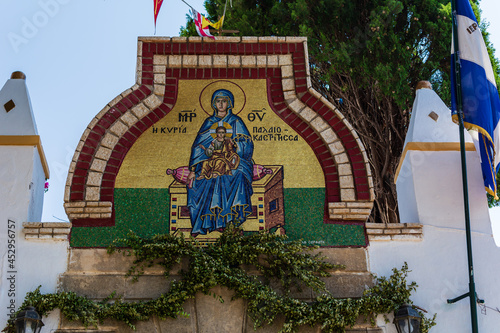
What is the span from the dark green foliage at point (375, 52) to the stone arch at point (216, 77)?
16.2 feet

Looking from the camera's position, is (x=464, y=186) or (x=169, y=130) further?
(x=169, y=130)

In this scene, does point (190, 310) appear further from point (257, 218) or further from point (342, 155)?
point (342, 155)

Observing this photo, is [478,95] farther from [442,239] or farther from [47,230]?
[47,230]

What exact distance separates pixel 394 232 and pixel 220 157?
7.46 feet

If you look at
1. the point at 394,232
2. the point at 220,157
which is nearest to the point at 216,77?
the point at 220,157

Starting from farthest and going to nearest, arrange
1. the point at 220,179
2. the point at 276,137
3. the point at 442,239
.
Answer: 1. the point at 276,137
2. the point at 220,179
3. the point at 442,239

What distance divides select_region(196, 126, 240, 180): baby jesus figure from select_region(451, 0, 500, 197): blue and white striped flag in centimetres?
274

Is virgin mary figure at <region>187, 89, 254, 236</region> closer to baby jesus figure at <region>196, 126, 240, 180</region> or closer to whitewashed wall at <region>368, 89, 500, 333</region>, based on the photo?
baby jesus figure at <region>196, 126, 240, 180</region>

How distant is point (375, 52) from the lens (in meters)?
13.8

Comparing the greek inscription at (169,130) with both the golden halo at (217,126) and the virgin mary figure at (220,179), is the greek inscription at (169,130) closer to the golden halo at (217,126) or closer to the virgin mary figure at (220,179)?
the virgin mary figure at (220,179)

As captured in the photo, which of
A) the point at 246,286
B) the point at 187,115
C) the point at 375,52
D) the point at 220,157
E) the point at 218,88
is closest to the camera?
the point at 246,286

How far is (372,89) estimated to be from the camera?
572 inches

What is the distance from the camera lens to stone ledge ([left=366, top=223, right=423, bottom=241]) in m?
7.81

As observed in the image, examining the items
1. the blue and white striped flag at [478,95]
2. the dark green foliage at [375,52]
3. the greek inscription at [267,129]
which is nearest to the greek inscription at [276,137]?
the greek inscription at [267,129]
